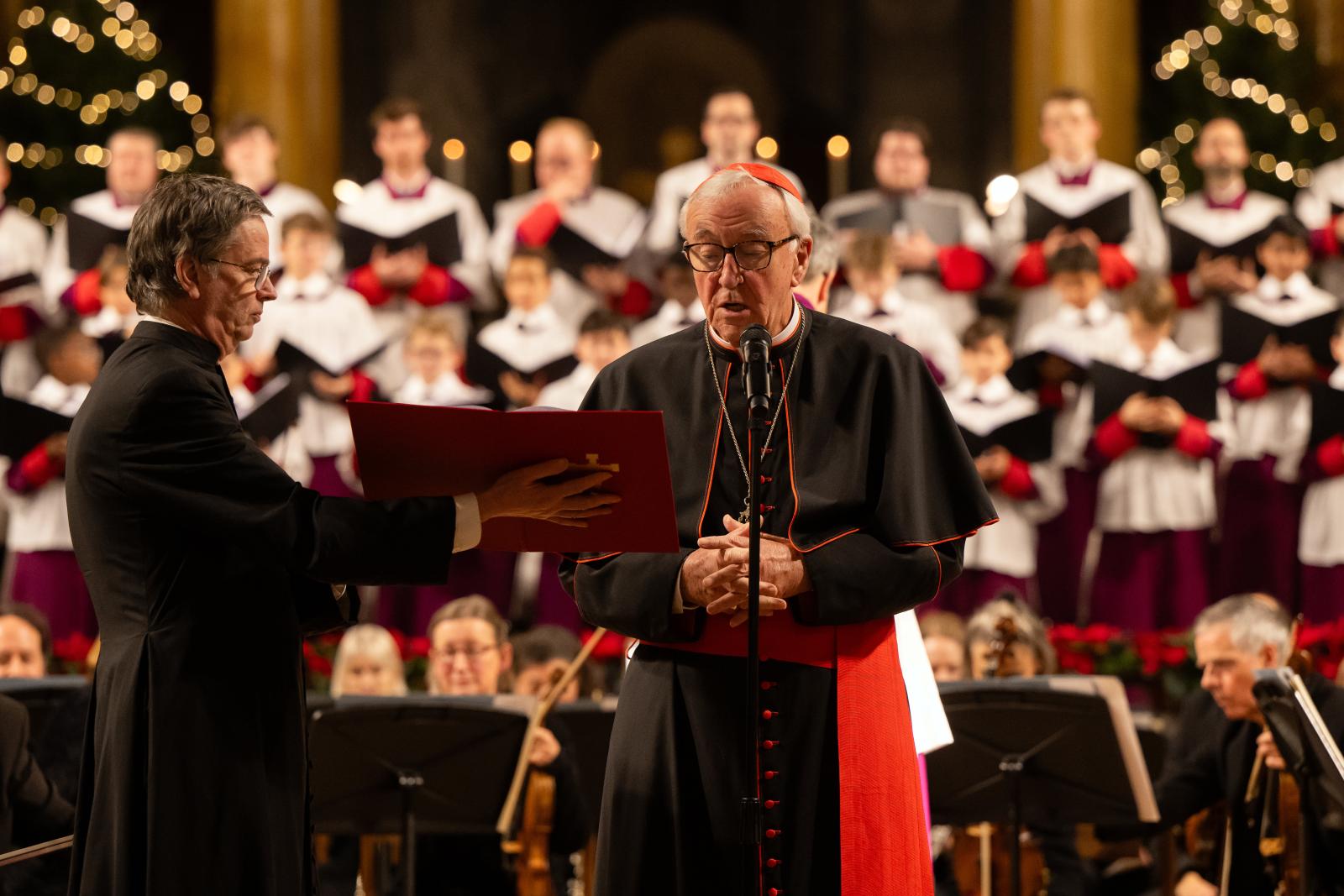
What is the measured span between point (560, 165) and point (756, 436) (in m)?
6.48

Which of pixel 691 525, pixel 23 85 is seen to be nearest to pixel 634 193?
pixel 23 85

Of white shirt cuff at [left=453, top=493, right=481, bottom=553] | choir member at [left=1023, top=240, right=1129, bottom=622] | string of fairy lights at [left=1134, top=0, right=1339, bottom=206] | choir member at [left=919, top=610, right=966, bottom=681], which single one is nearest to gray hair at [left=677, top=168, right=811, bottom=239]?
A: white shirt cuff at [left=453, top=493, right=481, bottom=553]

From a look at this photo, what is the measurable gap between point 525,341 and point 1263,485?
11.6 feet

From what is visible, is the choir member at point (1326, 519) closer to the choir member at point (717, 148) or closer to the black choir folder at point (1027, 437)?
the black choir folder at point (1027, 437)

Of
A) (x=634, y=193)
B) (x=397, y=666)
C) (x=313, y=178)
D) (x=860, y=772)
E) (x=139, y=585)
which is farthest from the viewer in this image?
(x=634, y=193)

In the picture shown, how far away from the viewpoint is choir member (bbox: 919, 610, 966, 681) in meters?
6.59

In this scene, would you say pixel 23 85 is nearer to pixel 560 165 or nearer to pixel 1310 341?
pixel 560 165

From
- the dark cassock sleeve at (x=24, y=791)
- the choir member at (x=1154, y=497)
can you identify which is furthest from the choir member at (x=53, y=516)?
the choir member at (x=1154, y=497)

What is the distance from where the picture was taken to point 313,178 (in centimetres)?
1277

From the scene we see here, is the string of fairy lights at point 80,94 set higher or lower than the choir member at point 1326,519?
higher

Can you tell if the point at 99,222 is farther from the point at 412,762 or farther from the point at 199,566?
the point at 199,566

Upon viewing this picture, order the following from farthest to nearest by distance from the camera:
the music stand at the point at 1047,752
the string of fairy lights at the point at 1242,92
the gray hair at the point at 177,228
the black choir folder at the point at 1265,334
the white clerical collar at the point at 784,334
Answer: the string of fairy lights at the point at 1242,92, the black choir folder at the point at 1265,334, the music stand at the point at 1047,752, the white clerical collar at the point at 784,334, the gray hair at the point at 177,228

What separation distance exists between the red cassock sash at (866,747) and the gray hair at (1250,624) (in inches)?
99.0

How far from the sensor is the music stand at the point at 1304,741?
454 centimetres
